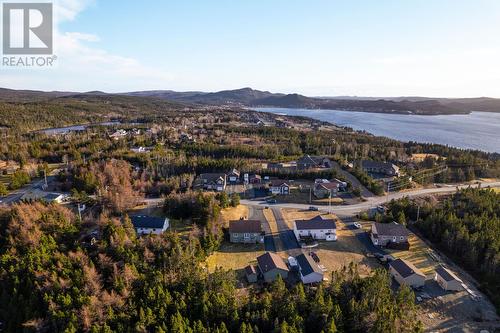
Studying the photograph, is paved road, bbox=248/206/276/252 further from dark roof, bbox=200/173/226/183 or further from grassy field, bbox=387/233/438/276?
grassy field, bbox=387/233/438/276

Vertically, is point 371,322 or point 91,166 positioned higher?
point 91,166

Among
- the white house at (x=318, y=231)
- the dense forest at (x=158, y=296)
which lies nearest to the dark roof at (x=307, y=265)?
the dense forest at (x=158, y=296)

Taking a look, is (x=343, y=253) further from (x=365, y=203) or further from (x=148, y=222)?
(x=148, y=222)

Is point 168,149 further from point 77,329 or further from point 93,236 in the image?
point 77,329

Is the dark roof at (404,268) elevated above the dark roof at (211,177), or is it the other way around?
the dark roof at (211,177)

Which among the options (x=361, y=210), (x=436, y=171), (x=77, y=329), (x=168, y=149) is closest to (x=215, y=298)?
(x=77, y=329)

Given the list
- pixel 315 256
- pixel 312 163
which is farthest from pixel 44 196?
pixel 312 163

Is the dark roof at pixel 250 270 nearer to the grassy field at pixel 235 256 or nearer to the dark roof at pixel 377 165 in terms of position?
the grassy field at pixel 235 256
